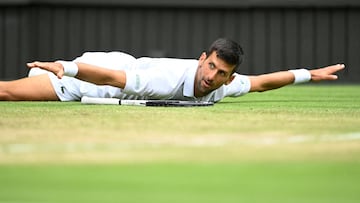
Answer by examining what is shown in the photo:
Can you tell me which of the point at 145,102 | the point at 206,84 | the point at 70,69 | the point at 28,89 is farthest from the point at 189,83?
the point at 28,89

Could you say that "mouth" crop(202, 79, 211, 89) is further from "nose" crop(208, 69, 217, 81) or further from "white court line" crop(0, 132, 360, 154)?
"white court line" crop(0, 132, 360, 154)

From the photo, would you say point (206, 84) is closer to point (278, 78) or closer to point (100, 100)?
point (100, 100)

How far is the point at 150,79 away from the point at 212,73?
0.31m

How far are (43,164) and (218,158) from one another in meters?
0.50

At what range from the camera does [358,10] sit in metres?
9.40

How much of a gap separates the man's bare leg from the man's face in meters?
0.92

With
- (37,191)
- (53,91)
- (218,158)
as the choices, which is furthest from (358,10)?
(37,191)

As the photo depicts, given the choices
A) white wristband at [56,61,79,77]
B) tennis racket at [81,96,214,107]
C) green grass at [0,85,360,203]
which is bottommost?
green grass at [0,85,360,203]

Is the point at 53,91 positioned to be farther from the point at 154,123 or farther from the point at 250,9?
the point at 250,9

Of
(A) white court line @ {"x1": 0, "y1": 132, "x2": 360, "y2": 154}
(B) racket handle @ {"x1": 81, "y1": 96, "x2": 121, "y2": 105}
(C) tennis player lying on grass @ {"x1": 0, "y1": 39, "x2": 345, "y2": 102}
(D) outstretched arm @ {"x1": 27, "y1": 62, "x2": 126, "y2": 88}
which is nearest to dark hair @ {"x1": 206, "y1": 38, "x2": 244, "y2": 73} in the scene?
(C) tennis player lying on grass @ {"x1": 0, "y1": 39, "x2": 345, "y2": 102}

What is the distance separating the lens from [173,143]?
3.25m

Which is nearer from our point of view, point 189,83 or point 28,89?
point 189,83

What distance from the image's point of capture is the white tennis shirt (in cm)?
486

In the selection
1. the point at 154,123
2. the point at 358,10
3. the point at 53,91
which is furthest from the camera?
A: the point at 358,10
